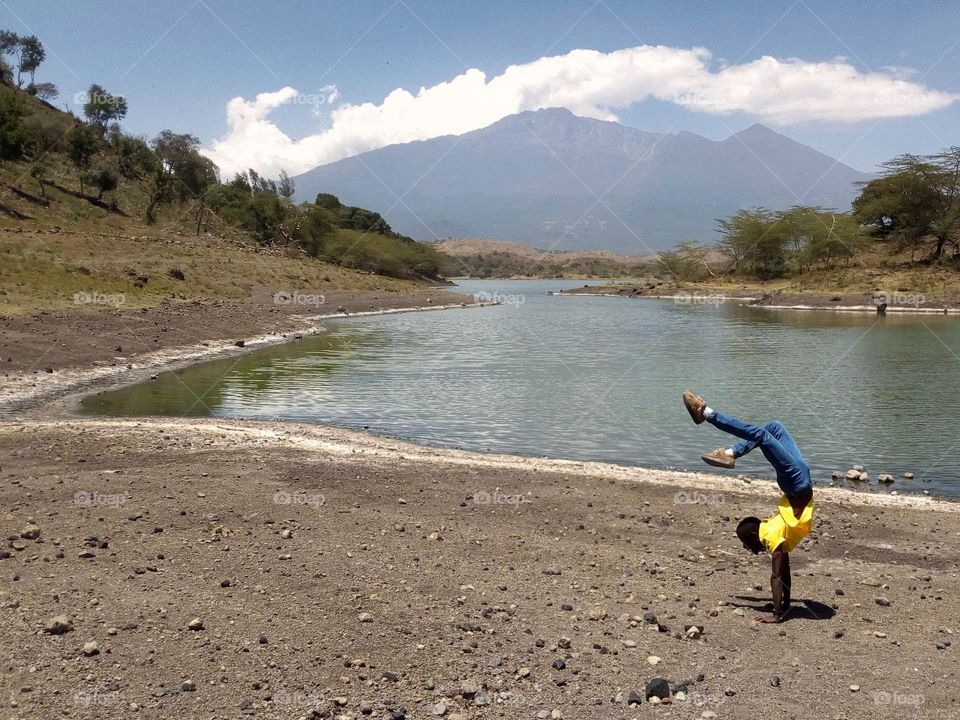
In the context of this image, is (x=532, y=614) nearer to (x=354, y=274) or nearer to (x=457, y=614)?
(x=457, y=614)

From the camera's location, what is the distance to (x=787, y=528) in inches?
320

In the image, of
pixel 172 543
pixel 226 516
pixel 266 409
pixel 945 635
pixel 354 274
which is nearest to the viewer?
pixel 945 635

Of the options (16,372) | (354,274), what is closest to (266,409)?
(16,372)

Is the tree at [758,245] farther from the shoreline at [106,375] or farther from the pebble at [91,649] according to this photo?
the pebble at [91,649]

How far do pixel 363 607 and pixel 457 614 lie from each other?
983mm

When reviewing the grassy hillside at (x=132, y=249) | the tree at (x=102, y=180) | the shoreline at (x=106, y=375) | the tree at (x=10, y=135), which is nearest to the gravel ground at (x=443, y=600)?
the shoreline at (x=106, y=375)

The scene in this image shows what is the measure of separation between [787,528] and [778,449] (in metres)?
0.89

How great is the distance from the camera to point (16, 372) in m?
25.5

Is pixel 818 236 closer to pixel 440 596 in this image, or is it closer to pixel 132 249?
pixel 132 249

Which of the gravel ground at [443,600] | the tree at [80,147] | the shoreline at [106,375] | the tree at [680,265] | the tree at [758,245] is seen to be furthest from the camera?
the tree at [680,265]

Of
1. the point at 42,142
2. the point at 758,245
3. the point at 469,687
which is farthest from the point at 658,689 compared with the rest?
the point at 758,245

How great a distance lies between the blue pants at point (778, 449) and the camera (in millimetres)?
7797

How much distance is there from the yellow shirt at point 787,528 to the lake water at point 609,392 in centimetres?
885

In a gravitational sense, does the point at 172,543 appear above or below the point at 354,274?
below
